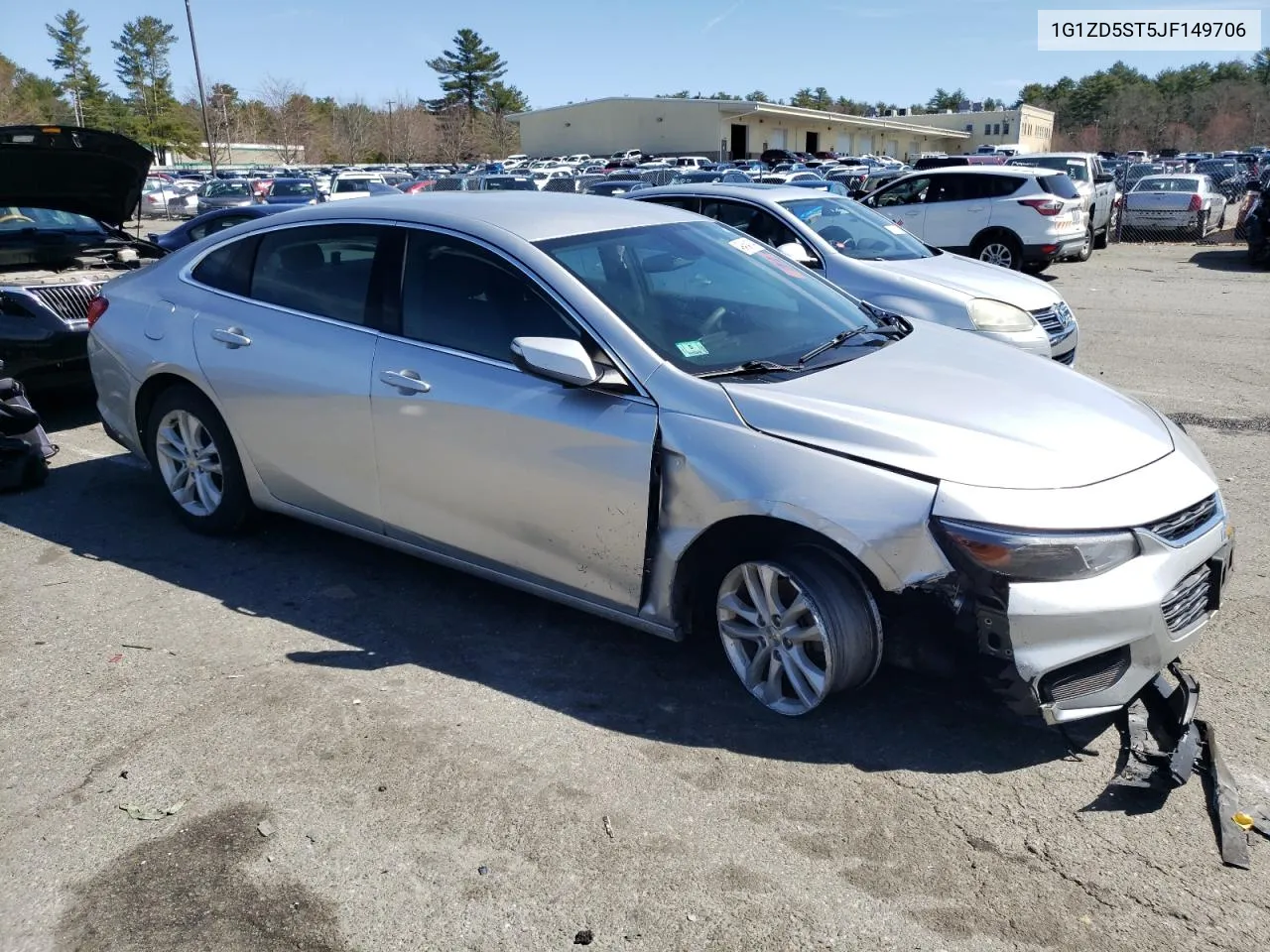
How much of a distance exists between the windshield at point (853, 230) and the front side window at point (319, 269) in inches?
181

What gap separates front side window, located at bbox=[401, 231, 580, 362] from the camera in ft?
12.9

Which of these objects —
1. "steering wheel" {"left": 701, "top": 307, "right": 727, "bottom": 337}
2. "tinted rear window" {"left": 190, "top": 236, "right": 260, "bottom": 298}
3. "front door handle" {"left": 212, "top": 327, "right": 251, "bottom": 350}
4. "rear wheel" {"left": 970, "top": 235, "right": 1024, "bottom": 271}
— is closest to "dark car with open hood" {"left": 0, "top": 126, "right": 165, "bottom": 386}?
"tinted rear window" {"left": 190, "top": 236, "right": 260, "bottom": 298}

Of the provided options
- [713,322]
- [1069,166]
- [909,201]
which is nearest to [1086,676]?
[713,322]

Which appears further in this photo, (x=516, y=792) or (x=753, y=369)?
(x=753, y=369)

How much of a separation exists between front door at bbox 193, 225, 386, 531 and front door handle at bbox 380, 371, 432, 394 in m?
0.12

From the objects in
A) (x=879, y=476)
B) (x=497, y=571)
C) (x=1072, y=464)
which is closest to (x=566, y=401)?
(x=497, y=571)

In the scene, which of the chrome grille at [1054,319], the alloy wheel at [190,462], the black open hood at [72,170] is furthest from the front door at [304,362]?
the chrome grille at [1054,319]

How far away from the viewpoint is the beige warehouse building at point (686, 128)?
68562mm

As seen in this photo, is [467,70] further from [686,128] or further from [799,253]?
[799,253]

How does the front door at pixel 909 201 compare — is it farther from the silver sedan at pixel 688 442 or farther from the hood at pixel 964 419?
the hood at pixel 964 419

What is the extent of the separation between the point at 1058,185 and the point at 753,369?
13463 mm

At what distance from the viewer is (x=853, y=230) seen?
8.79m

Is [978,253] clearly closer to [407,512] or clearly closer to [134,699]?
[407,512]

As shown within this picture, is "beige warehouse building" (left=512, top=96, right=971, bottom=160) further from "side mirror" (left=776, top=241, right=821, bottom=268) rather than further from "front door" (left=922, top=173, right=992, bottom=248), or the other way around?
"side mirror" (left=776, top=241, right=821, bottom=268)
